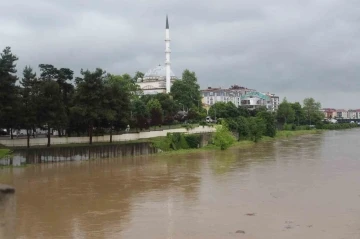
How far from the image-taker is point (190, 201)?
17.7 m

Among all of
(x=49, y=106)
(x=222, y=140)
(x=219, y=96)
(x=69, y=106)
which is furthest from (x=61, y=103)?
(x=219, y=96)

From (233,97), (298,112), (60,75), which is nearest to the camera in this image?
(60,75)

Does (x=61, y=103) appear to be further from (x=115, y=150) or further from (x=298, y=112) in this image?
(x=298, y=112)

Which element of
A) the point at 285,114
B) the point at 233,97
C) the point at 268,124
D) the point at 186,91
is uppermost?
the point at 233,97

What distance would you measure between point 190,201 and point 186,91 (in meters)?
62.4

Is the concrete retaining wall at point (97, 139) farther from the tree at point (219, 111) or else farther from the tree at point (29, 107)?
the tree at point (219, 111)

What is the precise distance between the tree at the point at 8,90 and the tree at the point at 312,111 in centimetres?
9316

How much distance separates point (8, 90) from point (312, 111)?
9923 centimetres

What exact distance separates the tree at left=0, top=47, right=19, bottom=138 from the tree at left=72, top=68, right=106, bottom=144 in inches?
191

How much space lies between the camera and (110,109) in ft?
122

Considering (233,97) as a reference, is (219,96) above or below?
above

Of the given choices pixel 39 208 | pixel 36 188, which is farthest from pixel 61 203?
pixel 36 188

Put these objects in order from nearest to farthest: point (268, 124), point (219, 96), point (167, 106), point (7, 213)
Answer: point (7, 213)
point (167, 106)
point (268, 124)
point (219, 96)

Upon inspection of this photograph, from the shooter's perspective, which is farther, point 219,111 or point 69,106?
point 219,111
